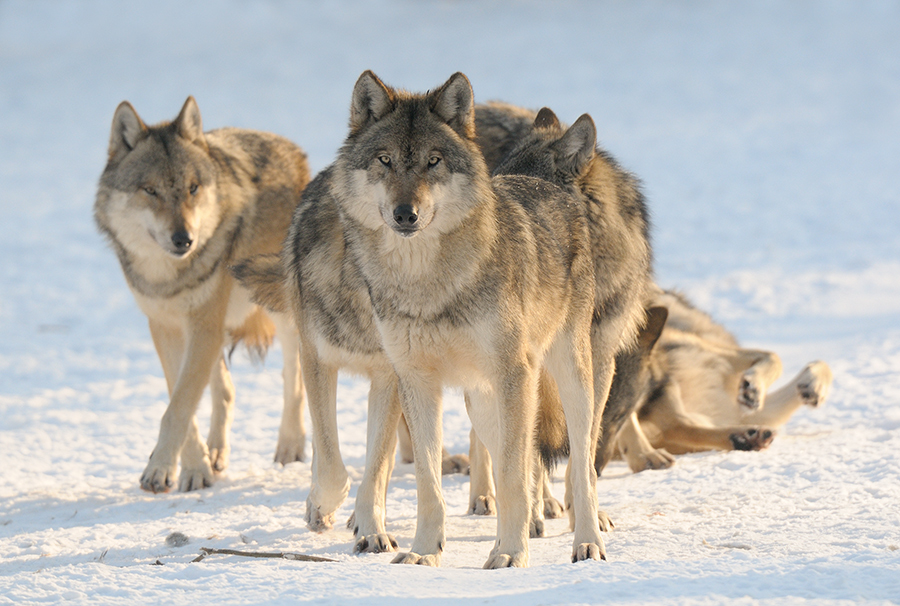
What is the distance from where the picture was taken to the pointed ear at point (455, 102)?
378 centimetres

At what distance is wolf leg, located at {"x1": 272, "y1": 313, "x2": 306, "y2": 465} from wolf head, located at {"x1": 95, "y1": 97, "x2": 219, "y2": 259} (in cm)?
84

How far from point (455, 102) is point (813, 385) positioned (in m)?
3.53

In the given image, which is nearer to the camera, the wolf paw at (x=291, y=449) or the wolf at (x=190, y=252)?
the wolf at (x=190, y=252)

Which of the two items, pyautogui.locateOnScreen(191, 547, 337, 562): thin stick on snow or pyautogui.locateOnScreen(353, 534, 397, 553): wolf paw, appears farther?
pyautogui.locateOnScreen(353, 534, 397, 553): wolf paw

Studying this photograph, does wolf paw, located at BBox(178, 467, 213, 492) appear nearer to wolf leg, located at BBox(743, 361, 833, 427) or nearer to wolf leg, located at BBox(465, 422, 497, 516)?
wolf leg, located at BBox(465, 422, 497, 516)

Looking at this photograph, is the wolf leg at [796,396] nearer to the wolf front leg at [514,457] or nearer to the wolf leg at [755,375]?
the wolf leg at [755,375]

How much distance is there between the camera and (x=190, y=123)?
6.02 meters

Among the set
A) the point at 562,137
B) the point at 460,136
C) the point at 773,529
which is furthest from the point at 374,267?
the point at 773,529

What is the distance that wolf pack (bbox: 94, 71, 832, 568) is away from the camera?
3.64 metres

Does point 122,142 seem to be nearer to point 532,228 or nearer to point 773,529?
point 532,228

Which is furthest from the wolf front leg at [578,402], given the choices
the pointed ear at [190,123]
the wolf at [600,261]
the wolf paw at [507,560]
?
the pointed ear at [190,123]

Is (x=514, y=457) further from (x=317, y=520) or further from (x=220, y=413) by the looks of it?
(x=220, y=413)

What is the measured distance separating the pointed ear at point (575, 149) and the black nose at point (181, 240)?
2.12 m

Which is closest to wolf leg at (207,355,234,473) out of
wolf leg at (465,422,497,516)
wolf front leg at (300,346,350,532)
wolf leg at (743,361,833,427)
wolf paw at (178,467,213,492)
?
wolf paw at (178,467,213,492)
